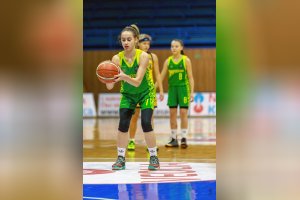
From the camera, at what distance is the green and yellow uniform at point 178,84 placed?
8.44 m

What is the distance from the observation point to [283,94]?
2.19 m

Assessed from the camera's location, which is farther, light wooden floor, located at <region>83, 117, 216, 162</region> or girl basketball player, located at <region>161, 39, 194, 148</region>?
girl basketball player, located at <region>161, 39, 194, 148</region>

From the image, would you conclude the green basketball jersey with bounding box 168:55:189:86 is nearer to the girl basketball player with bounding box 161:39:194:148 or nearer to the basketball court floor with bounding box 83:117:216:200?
the girl basketball player with bounding box 161:39:194:148

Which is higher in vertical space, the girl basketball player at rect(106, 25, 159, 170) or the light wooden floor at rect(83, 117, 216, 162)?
the girl basketball player at rect(106, 25, 159, 170)

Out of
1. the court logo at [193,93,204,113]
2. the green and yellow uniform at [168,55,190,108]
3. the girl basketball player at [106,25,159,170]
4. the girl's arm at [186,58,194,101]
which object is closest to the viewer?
the girl basketball player at [106,25,159,170]

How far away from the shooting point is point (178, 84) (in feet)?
28.0

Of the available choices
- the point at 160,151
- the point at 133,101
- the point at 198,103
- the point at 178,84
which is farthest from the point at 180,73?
the point at 198,103

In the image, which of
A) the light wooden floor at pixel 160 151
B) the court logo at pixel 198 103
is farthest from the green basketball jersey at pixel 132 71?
the court logo at pixel 198 103

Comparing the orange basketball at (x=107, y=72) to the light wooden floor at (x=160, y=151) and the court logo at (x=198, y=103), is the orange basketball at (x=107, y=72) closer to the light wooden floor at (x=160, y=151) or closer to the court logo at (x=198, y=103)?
the light wooden floor at (x=160, y=151)

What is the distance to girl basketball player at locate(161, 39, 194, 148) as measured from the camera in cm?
833

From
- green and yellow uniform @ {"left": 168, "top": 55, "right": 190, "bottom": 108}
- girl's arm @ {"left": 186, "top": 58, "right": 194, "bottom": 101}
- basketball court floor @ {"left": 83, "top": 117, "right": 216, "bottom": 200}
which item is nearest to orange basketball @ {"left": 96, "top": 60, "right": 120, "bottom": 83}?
basketball court floor @ {"left": 83, "top": 117, "right": 216, "bottom": 200}

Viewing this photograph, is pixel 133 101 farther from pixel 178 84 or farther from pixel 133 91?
pixel 178 84

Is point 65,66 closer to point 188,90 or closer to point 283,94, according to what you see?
point 283,94

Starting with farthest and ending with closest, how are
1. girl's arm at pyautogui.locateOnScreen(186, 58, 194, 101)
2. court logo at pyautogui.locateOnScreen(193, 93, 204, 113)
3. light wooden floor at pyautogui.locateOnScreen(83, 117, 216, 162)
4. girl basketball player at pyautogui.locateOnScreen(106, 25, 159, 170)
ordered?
court logo at pyautogui.locateOnScreen(193, 93, 204, 113)
girl's arm at pyautogui.locateOnScreen(186, 58, 194, 101)
light wooden floor at pyautogui.locateOnScreen(83, 117, 216, 162)
girl basketball player at pyautogui.locateOnScreen(106, 25, 159, 170)
